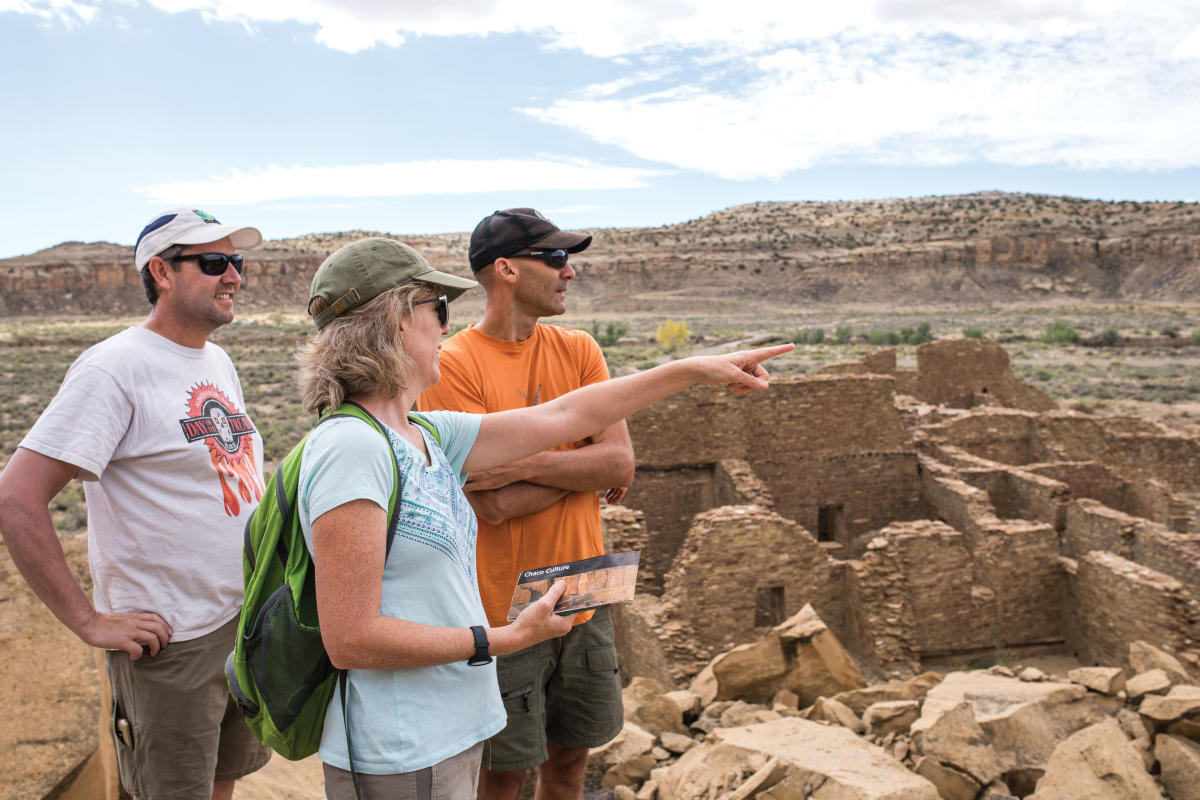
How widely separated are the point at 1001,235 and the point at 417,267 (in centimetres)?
9543

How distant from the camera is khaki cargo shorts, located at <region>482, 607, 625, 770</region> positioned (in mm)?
3186

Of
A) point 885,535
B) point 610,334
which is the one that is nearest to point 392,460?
point 885,535

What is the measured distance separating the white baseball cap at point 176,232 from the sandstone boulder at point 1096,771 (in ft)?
16.1

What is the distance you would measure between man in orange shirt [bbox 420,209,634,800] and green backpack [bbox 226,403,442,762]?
1.15 metres

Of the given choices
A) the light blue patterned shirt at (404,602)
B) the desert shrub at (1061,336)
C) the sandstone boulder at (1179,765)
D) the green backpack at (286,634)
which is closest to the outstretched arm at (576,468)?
the light blue patterned shirt at (404,602)

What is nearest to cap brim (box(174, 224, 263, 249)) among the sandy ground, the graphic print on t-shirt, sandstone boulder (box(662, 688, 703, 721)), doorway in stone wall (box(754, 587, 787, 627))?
the graphic print on t-shirt

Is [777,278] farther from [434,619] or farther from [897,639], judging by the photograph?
[434,619]

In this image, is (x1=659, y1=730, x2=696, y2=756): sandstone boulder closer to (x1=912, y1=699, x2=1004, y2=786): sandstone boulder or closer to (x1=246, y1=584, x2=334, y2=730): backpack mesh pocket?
(x1=912, y1=699, x2=1004, y2=786): sandstone boulder

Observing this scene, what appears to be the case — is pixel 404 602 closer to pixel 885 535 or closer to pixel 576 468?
pixel 576 468


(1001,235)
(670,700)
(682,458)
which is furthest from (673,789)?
(1001,235)

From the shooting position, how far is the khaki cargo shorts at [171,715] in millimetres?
2938

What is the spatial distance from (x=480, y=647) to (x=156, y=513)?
1.62 meters

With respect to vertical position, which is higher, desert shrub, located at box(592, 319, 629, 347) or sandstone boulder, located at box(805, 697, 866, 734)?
sandstone boulder, located at box(805, 697, 866, 734)

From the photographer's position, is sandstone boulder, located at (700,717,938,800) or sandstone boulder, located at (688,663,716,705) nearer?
sandstone boulder, located at (700,717,938,800)
